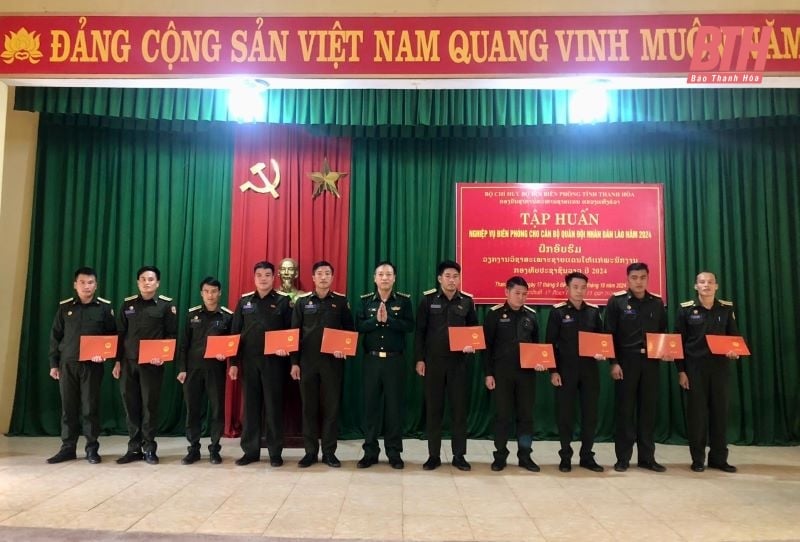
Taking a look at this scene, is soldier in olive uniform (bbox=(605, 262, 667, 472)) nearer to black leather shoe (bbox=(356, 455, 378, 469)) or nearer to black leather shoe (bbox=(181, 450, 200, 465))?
black leather shoe (bbox=(356, 455, 378, 469))

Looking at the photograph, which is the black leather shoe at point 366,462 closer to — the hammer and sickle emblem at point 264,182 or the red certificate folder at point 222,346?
the red certificate folder at point 222,346

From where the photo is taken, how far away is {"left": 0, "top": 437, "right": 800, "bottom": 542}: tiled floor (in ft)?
9.27

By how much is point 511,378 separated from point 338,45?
2871 millimetres

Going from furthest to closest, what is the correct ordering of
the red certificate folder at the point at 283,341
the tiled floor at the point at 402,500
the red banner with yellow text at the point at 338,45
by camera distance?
the red certificate folder at the point at 283,341 < the red banner with yellow text at the point at 338,45 < the tiled floor at the point at 402,500

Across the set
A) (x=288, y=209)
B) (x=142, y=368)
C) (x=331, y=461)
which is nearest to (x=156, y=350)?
(x=142, y=368)

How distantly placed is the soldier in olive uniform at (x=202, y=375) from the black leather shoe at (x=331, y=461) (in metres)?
0.83

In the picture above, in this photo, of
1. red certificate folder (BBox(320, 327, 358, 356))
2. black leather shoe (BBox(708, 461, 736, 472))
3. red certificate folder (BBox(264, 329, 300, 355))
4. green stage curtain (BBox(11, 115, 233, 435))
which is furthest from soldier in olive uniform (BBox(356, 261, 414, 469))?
black leather shoe (BBox(708, 461, 736, 472))

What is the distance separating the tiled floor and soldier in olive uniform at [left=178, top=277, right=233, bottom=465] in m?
0.21

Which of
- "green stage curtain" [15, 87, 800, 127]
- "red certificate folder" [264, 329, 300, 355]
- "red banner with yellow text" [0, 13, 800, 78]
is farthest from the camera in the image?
"green stage curtain" [15, 87, 800, 127]

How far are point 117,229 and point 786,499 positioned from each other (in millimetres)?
6188

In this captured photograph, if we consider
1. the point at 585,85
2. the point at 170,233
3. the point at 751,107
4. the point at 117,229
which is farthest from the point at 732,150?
the point at 117,229

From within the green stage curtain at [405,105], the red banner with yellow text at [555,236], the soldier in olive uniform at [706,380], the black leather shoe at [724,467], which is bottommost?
the black leather shoe at [724,467]

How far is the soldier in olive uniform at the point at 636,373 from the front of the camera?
13.6ft

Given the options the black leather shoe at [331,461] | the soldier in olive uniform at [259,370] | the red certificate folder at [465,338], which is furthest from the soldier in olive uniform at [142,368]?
the red certificate folder at [465,338]
